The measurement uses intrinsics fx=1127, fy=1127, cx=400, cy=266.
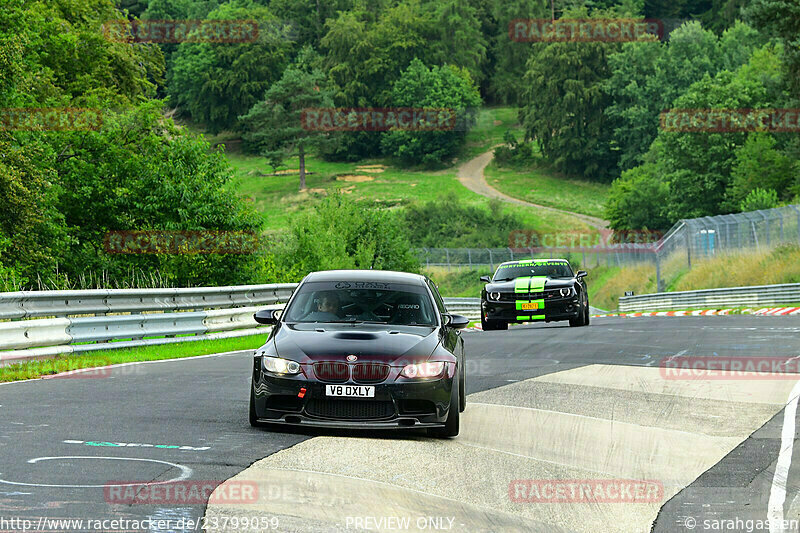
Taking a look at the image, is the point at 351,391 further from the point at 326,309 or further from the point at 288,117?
the point at 288,117

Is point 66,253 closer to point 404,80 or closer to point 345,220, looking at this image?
point 345,220

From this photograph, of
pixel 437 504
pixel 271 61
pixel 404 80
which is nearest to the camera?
pixel 437 504

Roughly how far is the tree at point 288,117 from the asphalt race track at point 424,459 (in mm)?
116094

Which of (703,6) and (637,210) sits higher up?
(703,6)

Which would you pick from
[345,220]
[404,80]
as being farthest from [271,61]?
[345,220]

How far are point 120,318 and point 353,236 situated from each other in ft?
139

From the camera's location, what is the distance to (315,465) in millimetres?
7328

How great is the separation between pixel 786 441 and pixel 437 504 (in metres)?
3.95

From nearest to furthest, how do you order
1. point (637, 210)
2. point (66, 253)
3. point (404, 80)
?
point (66, 253) < point (637, 210) < point (404, 80)

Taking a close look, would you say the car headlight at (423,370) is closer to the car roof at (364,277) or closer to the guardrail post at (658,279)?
the car roof at (364,277)

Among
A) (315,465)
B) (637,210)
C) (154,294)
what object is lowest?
(637,210)

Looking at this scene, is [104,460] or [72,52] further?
[72,52]

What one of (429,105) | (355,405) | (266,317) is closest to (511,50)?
(429,105)

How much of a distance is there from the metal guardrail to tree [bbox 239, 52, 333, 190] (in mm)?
85049
